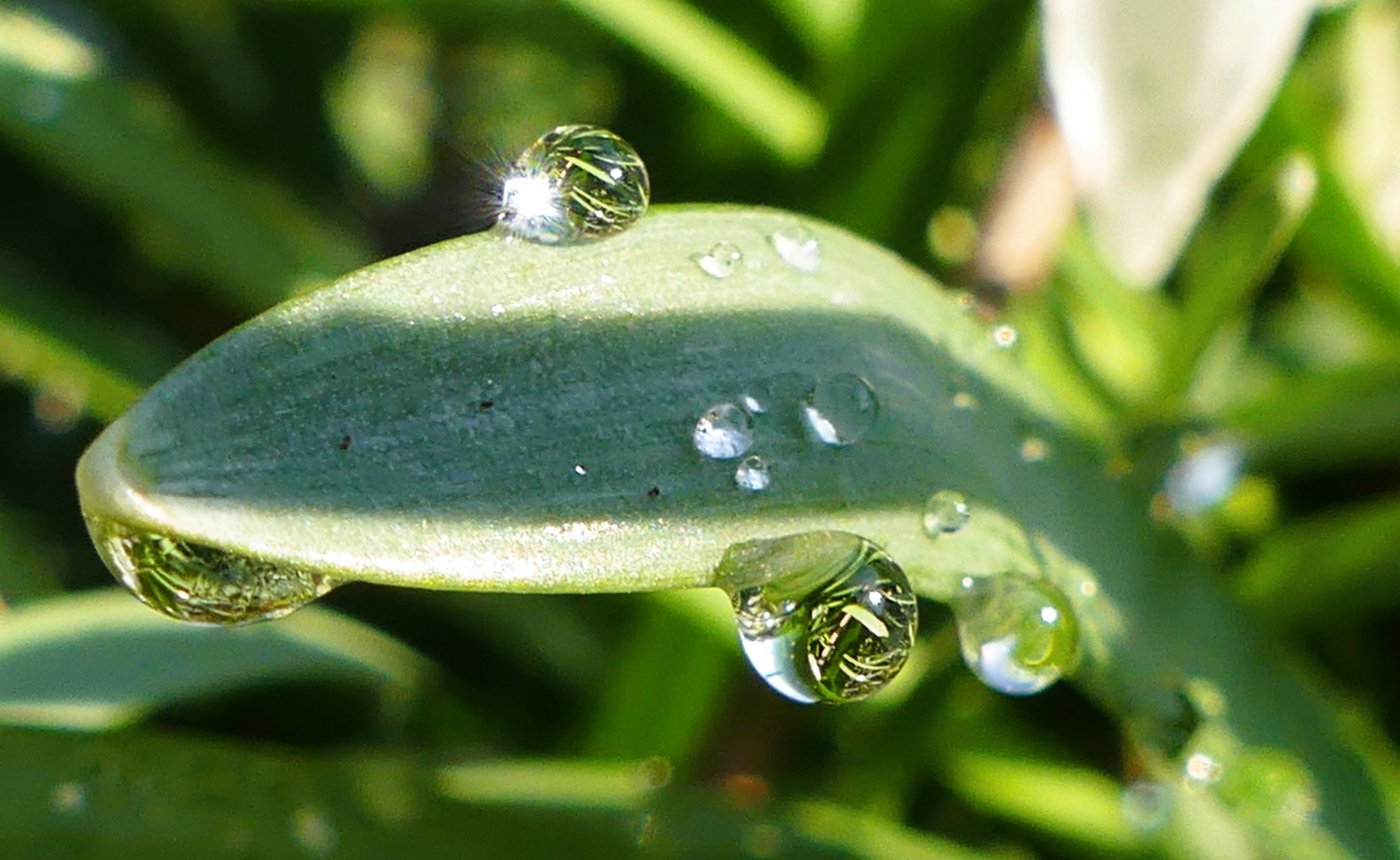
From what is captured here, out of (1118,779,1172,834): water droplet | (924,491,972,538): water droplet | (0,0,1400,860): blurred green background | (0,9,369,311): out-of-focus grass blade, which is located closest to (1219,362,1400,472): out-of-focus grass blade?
(0,0,1400,860): blurred green background

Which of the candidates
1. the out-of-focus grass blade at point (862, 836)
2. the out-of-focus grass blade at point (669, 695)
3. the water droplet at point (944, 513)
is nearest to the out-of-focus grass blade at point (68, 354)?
the out-of-focus grass blade at point (669, 695)

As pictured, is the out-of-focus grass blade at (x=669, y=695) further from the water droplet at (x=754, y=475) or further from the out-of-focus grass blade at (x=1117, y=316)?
the water droplet at (x=754, y=475)

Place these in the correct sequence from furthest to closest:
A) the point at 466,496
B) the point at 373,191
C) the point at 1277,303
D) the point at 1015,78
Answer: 1. the point at 373,191
2. the point at 1277,303
3. the point at 1015,78
4. the point at 466,496

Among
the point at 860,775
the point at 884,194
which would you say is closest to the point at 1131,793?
the point at 860,775

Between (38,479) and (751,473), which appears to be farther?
(38,479)

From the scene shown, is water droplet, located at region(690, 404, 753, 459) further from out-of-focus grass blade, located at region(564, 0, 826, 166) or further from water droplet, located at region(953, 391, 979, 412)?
out-of-focus grass blade, located at region(564, 0, 826, 166)

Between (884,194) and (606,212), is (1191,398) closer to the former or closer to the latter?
(884,194)
